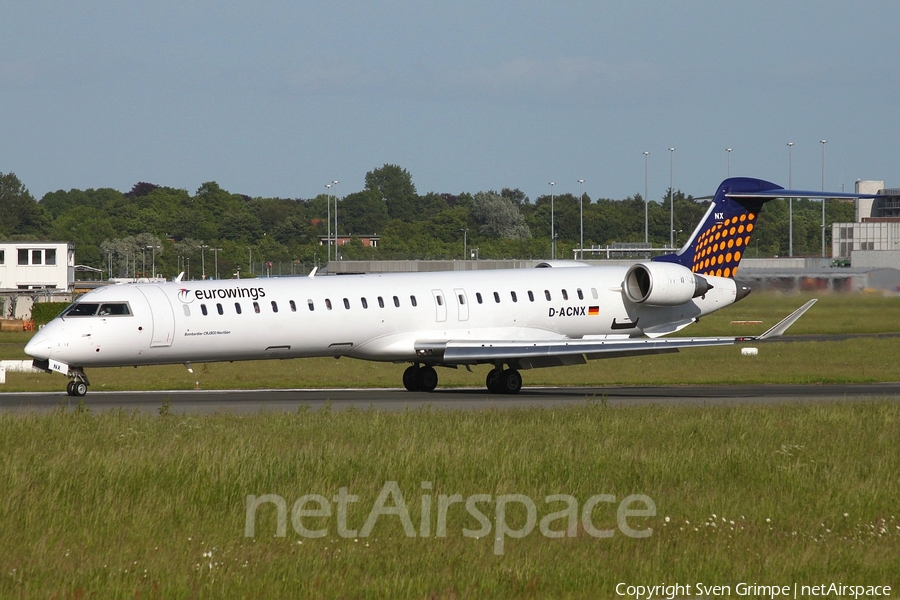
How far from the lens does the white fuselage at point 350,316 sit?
78.2 ft

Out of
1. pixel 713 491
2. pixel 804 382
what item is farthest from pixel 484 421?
pixel 804 382

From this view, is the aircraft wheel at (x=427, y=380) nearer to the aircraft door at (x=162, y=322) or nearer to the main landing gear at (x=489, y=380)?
the main landing gear at (x=489, y=380)

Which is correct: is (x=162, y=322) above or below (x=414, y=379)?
above

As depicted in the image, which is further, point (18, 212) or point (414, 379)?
point (18, 212)

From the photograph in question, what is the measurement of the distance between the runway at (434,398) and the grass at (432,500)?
4.30 m

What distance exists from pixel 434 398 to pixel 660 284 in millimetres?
6670

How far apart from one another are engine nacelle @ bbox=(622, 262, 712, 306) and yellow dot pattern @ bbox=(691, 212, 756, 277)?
160 cm

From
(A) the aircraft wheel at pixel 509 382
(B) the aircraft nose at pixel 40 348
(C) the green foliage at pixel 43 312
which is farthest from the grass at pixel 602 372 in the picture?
(C) the green foliage at pixel 43 312

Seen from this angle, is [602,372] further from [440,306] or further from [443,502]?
[443,502]

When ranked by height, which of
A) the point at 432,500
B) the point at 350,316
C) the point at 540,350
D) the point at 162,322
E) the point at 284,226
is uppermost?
the point at 284,226

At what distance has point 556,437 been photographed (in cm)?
1573

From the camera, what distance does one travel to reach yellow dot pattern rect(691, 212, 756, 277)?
30.6 m

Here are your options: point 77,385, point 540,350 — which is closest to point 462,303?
point 540,350

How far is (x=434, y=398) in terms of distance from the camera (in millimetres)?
25250
